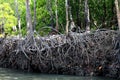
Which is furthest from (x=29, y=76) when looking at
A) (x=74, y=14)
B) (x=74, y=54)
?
(x=74, y=14)

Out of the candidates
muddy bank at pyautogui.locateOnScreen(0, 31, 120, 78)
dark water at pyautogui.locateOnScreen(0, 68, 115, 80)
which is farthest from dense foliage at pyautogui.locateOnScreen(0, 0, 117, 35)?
dark water at pyautogui.locateOnScreen(0, 68, 115, 80)

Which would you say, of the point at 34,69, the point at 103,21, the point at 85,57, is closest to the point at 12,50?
the point at 34,69

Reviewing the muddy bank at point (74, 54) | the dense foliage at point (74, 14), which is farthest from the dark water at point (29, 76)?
the dense foliage at point (74, 14)

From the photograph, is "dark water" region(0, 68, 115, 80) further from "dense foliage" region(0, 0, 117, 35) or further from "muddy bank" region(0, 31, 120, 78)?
"dense foliage" region(0, 0, 117, 35)

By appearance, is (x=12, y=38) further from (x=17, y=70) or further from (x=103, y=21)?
(x=103, y=21)

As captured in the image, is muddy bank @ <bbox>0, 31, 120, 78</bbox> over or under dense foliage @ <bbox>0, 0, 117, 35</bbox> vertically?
under

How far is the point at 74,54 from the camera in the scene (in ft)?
49.1

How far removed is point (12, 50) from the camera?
1681cm

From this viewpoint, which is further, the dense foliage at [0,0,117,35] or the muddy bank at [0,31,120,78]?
the dense foliage at [0,0,117,35]

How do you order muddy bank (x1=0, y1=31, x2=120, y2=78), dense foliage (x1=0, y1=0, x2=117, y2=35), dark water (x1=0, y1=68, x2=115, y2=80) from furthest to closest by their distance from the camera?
dense foliage (x1=0, y1=0, x2=117, y2=35) < muddy bank (x1=0, y1=31, x2=120, y2=78) < dark water (x1=0, y1=68, x2=115, y2=80)

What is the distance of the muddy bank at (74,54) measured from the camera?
14289mm

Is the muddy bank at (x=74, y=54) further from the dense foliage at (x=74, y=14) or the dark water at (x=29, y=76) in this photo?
the dense foliage at (x=74, y=14)

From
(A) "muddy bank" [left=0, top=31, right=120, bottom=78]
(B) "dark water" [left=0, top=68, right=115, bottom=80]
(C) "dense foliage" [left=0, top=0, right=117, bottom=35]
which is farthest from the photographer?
(C) "dense foliage" [left=0, top=0, right=117, bottom=35]

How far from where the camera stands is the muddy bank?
14.3 m
